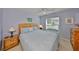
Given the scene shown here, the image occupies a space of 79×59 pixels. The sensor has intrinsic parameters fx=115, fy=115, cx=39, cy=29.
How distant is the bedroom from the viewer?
176 cm

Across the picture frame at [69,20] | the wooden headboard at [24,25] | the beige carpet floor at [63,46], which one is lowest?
the beige carpet floor at [63,46]

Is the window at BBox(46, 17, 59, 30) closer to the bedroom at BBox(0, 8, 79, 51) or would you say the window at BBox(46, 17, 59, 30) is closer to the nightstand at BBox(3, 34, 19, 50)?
the bedroom at BBox(0, 8, 79, 51)

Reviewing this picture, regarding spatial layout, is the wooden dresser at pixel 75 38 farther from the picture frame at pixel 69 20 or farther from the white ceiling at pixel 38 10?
the white ceiling at pixel 38 10

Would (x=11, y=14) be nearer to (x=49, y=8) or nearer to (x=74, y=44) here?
(x=49, y=8)

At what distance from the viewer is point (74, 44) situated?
1.77 meters

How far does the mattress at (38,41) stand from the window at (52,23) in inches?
3.8

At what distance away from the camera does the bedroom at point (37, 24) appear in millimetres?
1759

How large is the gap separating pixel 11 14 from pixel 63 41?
2.96 ft

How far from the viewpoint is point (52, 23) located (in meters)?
1.82

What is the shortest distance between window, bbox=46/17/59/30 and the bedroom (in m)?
0.02

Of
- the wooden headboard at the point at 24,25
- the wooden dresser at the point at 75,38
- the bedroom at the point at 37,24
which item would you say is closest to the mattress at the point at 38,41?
the bedroom at the point at 37,24

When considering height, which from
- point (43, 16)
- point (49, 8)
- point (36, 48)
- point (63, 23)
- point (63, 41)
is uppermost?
point (49, 8)

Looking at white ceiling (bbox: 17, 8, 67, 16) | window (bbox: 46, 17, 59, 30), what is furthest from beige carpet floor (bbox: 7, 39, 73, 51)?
white ceiling (bbox: 17, 8, 67, 16)
